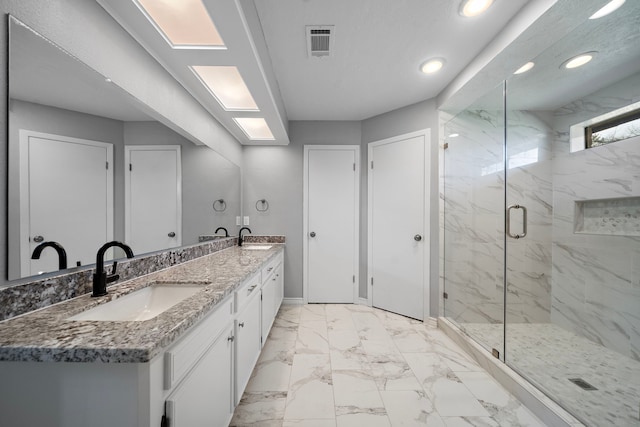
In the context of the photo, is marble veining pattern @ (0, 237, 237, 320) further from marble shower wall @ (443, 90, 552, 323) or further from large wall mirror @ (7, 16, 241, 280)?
marble shower wall @ (443, 90, 552, 323)

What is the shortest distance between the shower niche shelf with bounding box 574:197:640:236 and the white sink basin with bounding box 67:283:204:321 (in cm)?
288

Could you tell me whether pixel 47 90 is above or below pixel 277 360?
above

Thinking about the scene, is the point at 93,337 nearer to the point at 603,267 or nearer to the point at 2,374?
the point at 2,374

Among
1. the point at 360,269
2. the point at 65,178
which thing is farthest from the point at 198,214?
the point at 360,269

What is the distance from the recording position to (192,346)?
0.90 m

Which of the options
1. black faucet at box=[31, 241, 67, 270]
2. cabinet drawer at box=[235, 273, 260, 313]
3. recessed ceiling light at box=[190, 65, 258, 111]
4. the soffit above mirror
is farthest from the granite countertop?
recessed ceiling light at box=[190, 65, 258, 111]

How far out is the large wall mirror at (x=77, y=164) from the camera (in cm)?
84

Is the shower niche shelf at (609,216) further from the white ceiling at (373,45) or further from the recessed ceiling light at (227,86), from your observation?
the recessed ceiling light at (227,86)

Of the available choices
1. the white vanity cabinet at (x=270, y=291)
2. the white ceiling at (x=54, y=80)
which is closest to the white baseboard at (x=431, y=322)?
the white vanity cabinet at (x=270, y=291)

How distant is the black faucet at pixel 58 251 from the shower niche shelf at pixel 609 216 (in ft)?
10.8

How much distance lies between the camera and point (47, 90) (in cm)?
93

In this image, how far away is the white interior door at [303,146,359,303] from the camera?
332cm

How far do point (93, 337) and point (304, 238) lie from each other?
8.79 feet

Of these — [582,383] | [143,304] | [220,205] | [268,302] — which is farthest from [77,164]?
[582,383]
